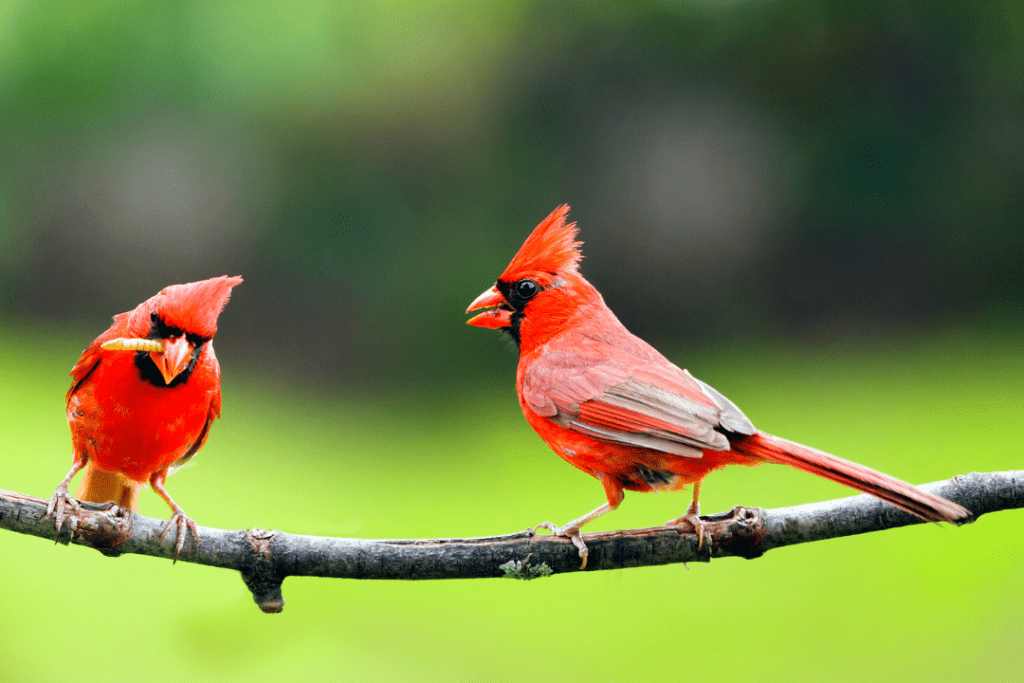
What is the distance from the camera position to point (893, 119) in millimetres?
4836

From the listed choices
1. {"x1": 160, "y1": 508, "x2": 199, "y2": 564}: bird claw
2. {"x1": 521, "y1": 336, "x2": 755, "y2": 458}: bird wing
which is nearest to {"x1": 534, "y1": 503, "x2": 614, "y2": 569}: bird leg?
{"x1": 521, "y1": 336, "x2": 755, "y2": 458}: bird wing

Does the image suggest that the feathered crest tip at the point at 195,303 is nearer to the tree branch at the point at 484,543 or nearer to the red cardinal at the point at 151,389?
the red cardinal at the point at 151,389

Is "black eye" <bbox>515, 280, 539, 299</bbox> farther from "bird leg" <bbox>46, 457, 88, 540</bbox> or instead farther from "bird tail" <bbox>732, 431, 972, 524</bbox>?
"bird leg" <bbox>46, 457, 88, 540</bbox>

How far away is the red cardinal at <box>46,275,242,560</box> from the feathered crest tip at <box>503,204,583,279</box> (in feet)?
1.77

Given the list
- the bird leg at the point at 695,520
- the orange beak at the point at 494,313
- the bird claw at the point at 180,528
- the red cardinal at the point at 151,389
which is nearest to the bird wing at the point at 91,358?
the red cardinal at the point at 151,389

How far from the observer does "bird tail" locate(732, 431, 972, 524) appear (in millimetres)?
1237

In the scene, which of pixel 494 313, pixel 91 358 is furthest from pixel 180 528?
pixel 494 313

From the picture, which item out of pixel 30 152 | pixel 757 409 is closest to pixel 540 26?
pixel 757 409

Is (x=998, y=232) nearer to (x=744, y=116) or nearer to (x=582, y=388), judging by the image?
(x=744, y=116)

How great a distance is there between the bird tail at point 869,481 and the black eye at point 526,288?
53 centimetres

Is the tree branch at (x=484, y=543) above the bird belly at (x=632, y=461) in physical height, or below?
below

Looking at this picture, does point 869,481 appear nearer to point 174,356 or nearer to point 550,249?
point 550,249

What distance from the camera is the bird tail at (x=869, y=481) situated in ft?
4.06

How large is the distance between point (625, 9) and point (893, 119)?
5.26ft
